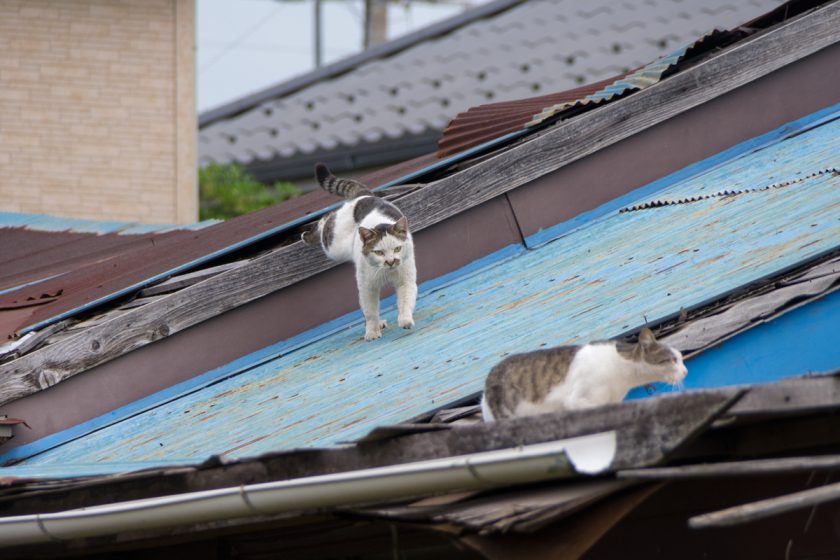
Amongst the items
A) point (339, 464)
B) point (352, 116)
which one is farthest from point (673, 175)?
point (352, 116)

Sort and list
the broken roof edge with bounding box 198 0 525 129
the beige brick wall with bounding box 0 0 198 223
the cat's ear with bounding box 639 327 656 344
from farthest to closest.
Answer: the broken roof edge with bounding box 198 0 525 129 < the beige brick wall with bounding box 0 0 198 223 < the cat's ear with bounding box 639 327 656 344

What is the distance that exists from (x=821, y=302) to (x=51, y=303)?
14.8ft

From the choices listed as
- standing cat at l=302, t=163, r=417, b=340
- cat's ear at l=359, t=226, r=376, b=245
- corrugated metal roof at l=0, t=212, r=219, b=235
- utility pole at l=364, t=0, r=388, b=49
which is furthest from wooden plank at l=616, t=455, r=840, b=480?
utility pole at l=364, t=0, r=388, b=49

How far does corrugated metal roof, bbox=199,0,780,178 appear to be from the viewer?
1353 cm

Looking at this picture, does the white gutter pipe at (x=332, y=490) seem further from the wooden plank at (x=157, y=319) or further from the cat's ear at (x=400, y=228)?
the cat's ear at (x=400, y=228)

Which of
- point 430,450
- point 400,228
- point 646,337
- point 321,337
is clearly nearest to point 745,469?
point 430,450

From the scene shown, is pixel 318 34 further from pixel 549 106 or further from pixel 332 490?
pixel 332 490

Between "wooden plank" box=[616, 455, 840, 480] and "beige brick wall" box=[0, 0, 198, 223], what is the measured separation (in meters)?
9.22

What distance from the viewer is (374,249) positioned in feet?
18.9

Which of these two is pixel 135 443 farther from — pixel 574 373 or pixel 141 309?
pixel 574 373

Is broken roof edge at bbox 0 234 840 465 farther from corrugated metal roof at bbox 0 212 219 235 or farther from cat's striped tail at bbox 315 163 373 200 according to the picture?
corrugated metal roof at bbox 0 212 219 235

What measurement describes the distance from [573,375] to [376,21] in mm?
26393

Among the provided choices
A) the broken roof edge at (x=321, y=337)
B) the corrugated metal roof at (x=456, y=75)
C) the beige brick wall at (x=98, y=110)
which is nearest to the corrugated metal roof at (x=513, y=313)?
the broken roof edge at (x=321, y=337)

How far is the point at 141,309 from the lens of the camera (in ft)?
19.7
